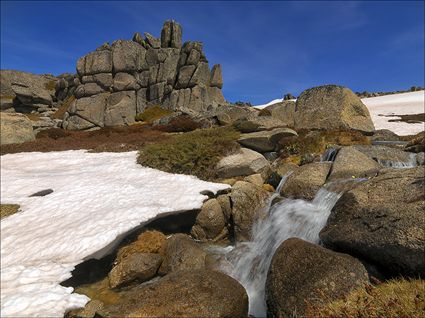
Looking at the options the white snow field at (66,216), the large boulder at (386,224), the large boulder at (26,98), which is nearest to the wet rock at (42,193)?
the white snow field at (66,216)

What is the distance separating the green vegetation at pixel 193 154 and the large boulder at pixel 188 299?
34.1ft

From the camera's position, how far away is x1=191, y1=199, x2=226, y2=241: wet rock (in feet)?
45.2

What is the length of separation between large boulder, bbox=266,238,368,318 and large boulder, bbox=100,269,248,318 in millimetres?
1008

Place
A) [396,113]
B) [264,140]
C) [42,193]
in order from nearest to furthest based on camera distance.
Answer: [42,193], [264,140], [396,113]

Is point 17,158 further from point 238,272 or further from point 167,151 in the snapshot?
point 238,272

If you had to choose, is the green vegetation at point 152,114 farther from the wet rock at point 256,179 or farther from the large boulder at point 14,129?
the wet rock at point 256,179

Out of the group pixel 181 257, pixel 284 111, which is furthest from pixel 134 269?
pixel 284 111

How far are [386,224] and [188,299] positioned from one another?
5.18 m

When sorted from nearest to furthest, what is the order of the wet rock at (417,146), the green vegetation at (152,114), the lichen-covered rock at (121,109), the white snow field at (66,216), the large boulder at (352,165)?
1. the white snow field at (66,216)
2. the large boulder at (352,165)
3. the wet rock at (417,146)
4. the lichen-covered rock at (121,109)
5. the green vegetation at (152,114)

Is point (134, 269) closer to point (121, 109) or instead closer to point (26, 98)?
point (121, 109)

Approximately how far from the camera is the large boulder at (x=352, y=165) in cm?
1355

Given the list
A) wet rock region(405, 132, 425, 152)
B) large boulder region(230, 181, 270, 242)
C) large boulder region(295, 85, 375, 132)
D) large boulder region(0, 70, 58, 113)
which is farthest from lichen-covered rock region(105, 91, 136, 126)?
wet rock region(405, 132, 425, 152)

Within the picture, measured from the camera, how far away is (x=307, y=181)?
1397 cm

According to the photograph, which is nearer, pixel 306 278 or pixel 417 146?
pixel 306 278
